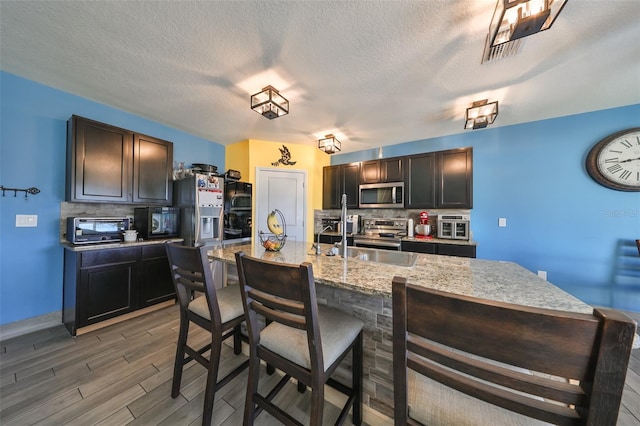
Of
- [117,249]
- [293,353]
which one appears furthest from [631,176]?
[117,249]

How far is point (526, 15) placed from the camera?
1.16 metres

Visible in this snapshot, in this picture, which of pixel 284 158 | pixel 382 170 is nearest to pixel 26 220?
pixel 284 158

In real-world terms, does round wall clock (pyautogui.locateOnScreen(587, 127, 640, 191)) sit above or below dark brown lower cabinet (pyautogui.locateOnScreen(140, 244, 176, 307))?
above

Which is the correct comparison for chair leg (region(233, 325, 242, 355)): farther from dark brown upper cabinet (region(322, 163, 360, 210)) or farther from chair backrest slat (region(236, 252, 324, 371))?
dark brown upper cabinet (region(322, 163, 360, 210))

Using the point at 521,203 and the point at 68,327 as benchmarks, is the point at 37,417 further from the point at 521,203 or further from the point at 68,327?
the point at 521,203

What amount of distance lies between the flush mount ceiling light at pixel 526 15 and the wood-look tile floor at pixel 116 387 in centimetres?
230

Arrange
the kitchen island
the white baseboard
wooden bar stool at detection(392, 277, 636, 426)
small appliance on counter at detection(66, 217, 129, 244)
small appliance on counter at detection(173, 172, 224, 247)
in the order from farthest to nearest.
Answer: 1. small appliance on counter at detection(173, 172, 224, 247)
2. small appliance on counter at detection(66, 217, 129, 244)
3. the white baseboard
4. the kitchen island
5. wooden bar stool at detection(392, 277, 636, 426)

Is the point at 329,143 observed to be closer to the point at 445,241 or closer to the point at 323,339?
the point at 445,241

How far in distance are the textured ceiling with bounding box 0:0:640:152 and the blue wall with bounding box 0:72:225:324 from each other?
0.18 meters

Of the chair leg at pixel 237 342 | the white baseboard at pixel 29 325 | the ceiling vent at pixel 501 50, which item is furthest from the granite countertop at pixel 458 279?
the white baseboard at pixel 29 325

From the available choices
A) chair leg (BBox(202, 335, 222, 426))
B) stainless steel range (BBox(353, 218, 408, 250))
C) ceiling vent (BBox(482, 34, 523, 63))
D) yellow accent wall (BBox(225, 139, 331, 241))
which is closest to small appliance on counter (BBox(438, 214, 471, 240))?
stainless steel range (BBox(353, 218, 408, 250))

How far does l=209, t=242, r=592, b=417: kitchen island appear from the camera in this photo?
975 millimetres

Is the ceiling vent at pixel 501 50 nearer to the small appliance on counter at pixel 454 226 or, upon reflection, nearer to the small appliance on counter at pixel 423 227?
the small appliance on counter at pixel 454 226

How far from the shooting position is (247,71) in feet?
6.53
